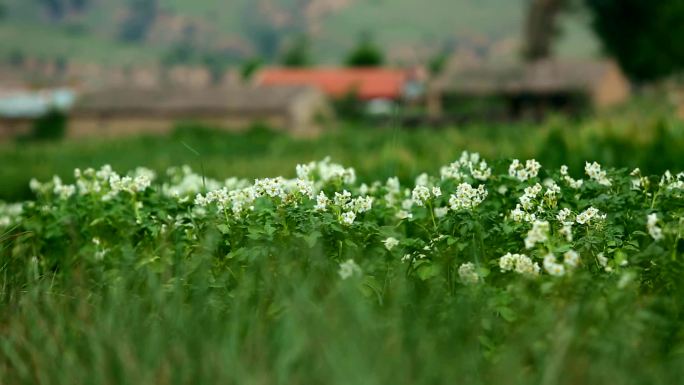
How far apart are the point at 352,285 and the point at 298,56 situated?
102 m

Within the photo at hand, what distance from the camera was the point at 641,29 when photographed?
42.0 metres

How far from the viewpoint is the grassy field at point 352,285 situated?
127 inches

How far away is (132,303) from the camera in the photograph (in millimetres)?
3801

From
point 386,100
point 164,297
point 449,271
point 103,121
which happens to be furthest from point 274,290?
point 386,100

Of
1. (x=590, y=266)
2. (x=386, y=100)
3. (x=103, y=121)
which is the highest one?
(x=590, y=266)

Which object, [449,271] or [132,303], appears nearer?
[132,303]

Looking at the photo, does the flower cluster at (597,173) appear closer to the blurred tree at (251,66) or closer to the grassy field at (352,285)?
the grassy field at (352,285)

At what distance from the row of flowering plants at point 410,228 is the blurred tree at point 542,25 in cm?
3251

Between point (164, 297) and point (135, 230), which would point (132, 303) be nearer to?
point (164, 297)

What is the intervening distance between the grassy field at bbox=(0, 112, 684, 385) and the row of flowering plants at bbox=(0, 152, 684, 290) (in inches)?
0.6

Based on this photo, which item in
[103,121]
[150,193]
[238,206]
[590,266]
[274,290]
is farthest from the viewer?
[103,121]

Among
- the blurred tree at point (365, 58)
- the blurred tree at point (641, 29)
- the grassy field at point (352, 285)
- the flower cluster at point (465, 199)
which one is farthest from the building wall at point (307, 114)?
the flower cluster at point (465, 199)

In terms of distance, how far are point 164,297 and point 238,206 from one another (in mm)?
1002

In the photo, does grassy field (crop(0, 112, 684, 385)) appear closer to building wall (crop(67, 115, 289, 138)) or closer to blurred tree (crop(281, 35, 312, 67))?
building wall (crop(67, 115, 289, 138))
